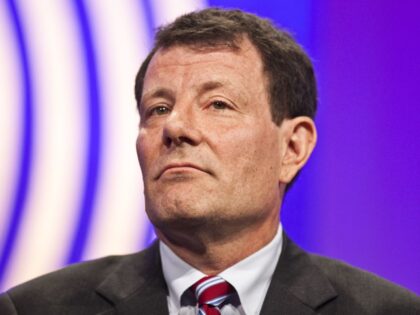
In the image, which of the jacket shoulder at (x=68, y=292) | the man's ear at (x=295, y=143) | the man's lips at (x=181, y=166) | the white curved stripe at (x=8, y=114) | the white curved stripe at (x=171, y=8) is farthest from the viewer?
the white curved stripe at (x=171, y=8)

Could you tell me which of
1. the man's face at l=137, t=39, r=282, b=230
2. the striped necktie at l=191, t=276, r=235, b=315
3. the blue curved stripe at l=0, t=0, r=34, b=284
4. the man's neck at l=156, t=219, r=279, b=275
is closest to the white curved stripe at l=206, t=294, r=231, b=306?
the striped necktie at l=191, t=276, r=235, b=315

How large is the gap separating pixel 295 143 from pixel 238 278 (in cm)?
54

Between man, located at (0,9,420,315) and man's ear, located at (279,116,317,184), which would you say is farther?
man's ear, located at (279,116,317,184)

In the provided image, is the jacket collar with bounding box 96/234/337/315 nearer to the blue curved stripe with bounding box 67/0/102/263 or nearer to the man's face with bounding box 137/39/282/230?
the man's face with bounding box 137/39/282/230

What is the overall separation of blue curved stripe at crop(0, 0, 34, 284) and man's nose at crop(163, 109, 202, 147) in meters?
0.81

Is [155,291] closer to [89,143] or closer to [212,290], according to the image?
[212,290]

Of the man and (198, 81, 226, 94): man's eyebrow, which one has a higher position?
(198, 81, 226, 94): man's eyebrow

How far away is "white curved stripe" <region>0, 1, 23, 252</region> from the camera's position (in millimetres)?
3139

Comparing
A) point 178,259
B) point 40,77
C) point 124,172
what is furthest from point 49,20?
point 178,259

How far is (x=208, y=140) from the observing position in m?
2.53

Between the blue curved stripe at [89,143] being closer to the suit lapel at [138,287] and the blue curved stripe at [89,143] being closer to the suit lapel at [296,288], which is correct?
the suit lapel at [138,287]

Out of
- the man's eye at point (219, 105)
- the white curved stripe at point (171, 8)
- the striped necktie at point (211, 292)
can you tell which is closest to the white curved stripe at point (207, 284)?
the striped necktie at point (211, 292)

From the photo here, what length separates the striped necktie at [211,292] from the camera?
252cm

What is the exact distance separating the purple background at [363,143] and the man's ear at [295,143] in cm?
45
